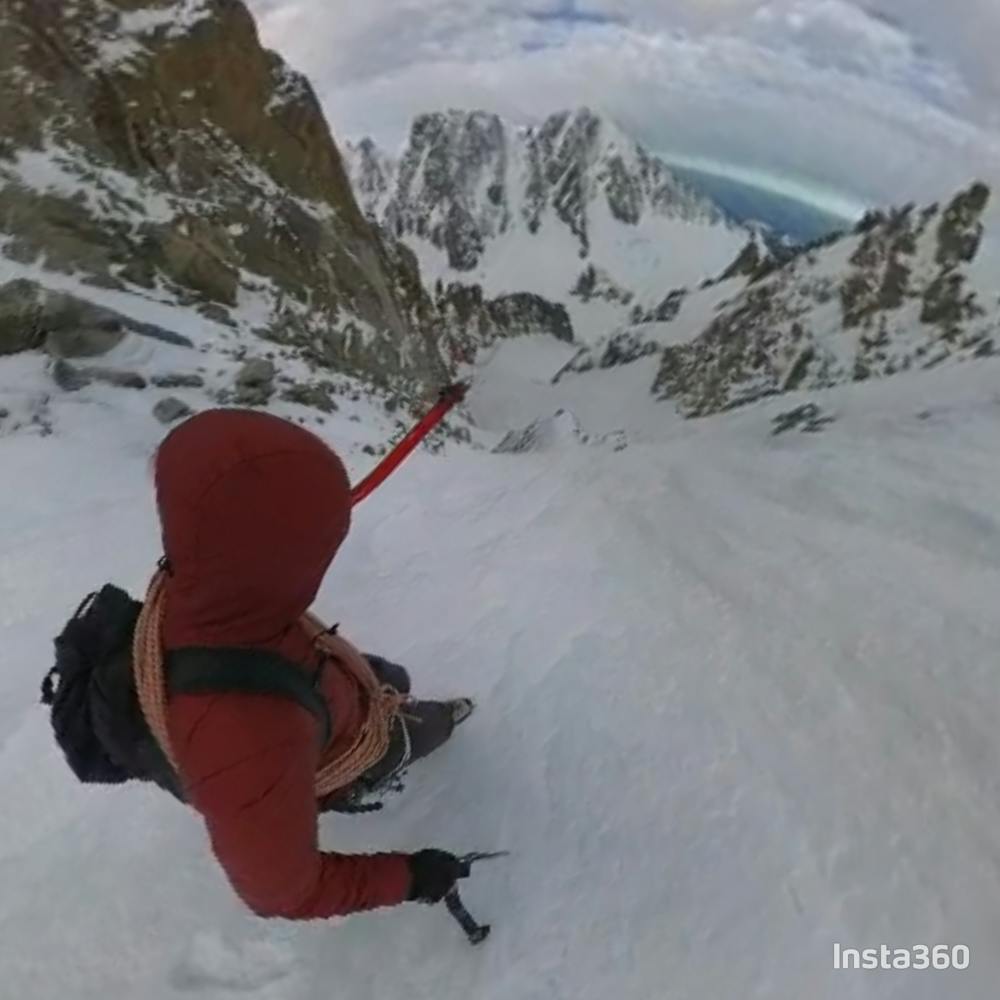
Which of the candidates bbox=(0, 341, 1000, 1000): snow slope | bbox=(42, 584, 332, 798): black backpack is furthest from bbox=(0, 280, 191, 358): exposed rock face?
bbox=(42, 584, 332, 798): black backpack

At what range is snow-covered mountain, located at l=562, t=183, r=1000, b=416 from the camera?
81562mm

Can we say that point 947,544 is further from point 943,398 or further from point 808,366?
point 808,366

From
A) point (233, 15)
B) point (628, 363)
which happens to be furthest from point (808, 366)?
point (233, 15)

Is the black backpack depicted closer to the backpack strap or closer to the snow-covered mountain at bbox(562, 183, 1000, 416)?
the backpack strap

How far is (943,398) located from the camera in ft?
39.9

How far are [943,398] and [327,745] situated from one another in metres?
11.2

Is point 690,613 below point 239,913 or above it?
above

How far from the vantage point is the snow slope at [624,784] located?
3.28m

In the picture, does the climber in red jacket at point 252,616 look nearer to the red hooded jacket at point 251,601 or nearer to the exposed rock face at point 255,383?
the red hooded jacket at point 251,601

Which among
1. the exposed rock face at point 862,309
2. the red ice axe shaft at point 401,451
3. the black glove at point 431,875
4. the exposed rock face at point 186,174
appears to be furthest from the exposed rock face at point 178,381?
the exposed rock face at point 862,309

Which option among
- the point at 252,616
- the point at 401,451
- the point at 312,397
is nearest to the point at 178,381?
the point at 312,397

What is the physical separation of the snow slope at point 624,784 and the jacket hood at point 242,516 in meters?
1.64

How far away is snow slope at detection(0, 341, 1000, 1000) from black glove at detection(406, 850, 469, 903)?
0.37 metres

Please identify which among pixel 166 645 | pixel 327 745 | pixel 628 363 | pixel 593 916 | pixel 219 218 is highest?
pixel 166 645
